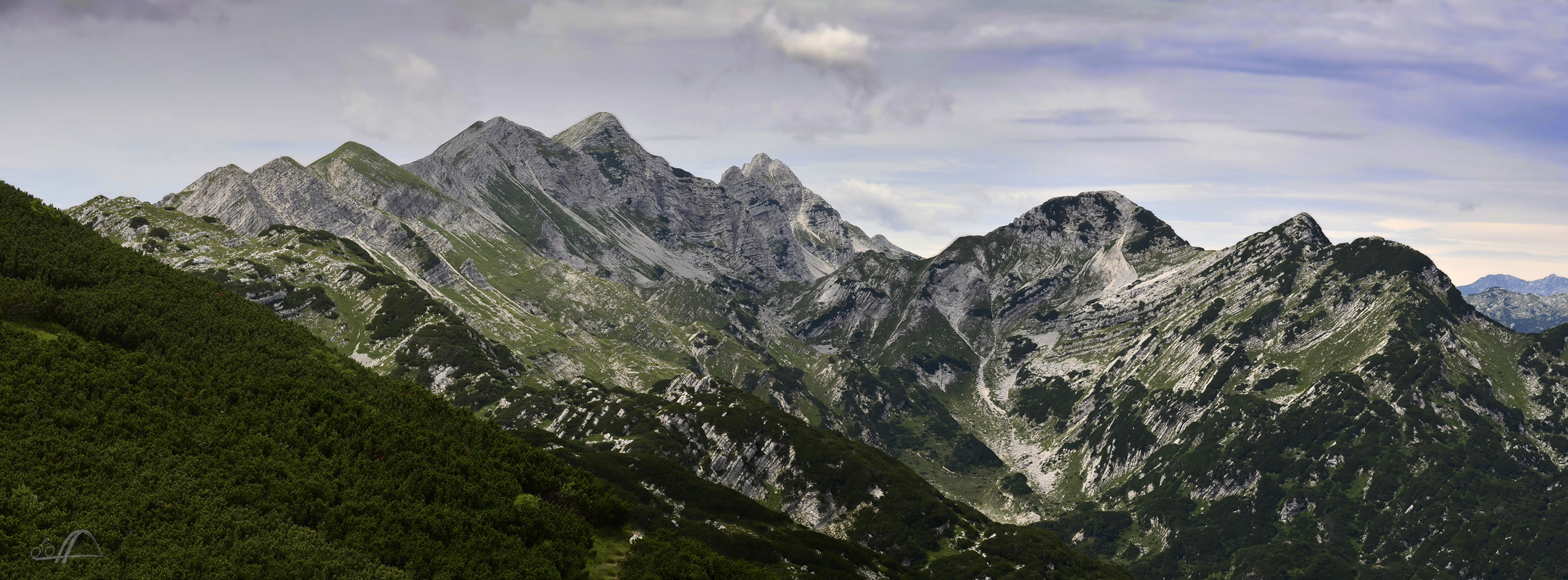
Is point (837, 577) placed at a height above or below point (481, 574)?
below

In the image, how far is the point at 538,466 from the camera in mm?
86625

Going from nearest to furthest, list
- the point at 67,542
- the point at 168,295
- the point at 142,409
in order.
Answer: the point at 67,542 < the point at 142,409 < the point at 168,295

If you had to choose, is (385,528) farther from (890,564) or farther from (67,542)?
(890,564)

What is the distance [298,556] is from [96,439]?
22464 mm

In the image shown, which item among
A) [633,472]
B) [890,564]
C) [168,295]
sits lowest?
[890,564]

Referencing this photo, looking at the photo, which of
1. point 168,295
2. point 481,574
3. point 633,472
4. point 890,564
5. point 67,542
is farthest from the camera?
point 633,472

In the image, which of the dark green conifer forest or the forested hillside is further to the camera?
the forested hillside

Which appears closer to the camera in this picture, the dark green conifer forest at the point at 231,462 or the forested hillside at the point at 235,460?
the dark green conifer forest at the point at 231,462

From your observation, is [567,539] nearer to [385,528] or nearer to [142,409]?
[385,528]

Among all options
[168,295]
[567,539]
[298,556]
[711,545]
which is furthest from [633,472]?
[298,556]

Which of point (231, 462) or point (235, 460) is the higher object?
point (235, 460)

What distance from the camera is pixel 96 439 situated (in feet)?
218

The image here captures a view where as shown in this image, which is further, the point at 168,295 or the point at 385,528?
the point at 168,295

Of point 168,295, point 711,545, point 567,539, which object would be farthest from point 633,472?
point 567,539
